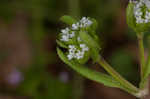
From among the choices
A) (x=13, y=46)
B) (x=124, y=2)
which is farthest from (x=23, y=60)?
(x=124, y=2)

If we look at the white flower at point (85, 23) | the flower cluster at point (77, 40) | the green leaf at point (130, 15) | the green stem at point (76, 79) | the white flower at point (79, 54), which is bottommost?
the green stem at point (76, 79)

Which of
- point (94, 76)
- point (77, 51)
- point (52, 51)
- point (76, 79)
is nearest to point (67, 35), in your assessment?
point (77, 51)

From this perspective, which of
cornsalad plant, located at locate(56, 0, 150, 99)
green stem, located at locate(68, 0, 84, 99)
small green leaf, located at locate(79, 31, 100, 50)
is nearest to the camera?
small green leaf, located at locate(79, 31, 100, 50)

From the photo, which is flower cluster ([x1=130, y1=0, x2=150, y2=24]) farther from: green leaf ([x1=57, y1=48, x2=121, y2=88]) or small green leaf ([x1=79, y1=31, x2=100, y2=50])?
green leaf ([x1=57, y1=48, x2=121, y2=88])

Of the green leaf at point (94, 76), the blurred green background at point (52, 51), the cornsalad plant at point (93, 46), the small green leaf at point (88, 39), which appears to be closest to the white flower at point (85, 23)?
the cornsalad plant at point (93, 46)

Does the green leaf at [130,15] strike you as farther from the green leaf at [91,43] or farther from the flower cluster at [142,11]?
the green leaf at [91,43]

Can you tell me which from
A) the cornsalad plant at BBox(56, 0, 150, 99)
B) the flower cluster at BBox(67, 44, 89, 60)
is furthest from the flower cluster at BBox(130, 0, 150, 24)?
the flower cluster at BBox(67, 44, 89, 60)
